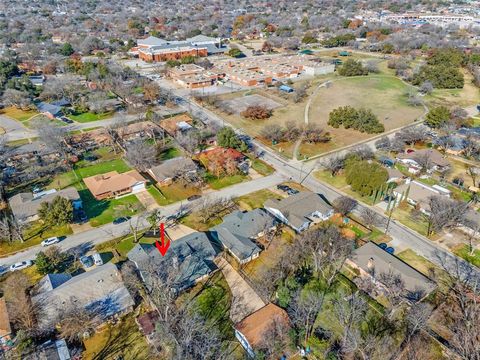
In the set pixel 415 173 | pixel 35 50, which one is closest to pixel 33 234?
pixel 415 173

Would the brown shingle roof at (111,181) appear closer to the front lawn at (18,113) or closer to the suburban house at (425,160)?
the front lawn at (18,113)

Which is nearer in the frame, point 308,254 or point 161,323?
point 161,323

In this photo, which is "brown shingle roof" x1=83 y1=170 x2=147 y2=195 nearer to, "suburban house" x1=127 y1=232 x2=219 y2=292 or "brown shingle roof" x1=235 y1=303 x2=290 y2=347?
"suburban house" x1=127 y1=232 x2=219 y2=292

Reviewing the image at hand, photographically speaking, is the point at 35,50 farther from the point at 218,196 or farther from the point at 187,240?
the point at 187,240

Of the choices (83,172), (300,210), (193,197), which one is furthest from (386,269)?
(83,172)

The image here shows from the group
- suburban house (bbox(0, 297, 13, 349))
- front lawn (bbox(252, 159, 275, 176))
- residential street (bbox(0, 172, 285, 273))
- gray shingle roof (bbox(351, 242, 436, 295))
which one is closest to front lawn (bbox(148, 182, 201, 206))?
residential street (bbox(0, 172, 285, 273))

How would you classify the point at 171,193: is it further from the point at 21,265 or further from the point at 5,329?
the point at 5,329
